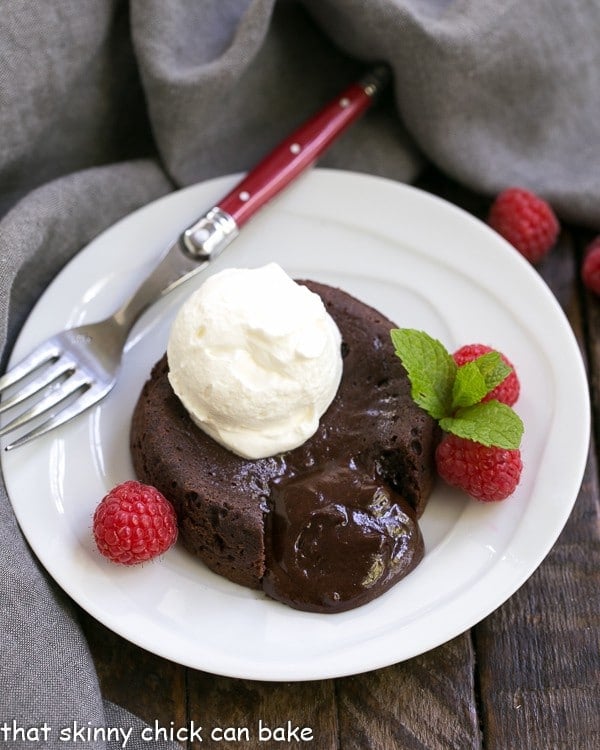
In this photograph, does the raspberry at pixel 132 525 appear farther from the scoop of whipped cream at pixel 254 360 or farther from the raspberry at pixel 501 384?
the raspberry at pixel 501 384

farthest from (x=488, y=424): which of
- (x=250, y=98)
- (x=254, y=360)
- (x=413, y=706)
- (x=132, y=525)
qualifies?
(x=250, y=98)

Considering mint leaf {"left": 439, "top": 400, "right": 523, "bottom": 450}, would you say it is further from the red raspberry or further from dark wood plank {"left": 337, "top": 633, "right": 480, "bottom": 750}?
the red raspberry

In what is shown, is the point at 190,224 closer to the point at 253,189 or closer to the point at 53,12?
the point at 253,189

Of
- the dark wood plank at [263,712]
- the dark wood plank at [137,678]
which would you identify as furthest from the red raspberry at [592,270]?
the dark wood plank at [137,678]

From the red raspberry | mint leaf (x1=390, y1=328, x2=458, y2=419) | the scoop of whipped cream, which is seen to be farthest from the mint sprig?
the red raspberry

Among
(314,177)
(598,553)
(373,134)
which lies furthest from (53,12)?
(598,553)
